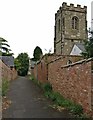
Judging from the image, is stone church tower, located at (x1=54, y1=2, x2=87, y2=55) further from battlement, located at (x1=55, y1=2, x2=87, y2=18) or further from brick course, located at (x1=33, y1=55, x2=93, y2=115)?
brick course, located at (x1=33, y1=55, x2=93, y2=115)

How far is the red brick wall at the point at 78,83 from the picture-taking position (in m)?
9.70

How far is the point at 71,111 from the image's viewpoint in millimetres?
10500

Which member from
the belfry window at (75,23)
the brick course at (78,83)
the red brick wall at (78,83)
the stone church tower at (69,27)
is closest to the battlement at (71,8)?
the stone church tower at (69,27)

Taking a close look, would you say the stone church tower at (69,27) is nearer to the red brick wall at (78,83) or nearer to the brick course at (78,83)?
the brick course at (78,83)

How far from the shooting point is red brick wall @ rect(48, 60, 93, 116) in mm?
9695

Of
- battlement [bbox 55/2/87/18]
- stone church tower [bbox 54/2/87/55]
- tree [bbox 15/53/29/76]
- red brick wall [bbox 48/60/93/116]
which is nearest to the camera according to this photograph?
red brick wall [bbox 48/60/93/116]

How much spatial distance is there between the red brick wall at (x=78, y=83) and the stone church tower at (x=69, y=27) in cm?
3874

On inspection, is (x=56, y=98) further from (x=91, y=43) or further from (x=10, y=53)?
(x=10, y=53)

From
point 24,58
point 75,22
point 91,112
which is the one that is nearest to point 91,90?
point 91,112

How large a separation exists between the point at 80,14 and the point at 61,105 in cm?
4705

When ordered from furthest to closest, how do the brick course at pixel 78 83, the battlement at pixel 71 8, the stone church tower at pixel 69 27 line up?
1. the battlement at pixel 71 8
2. the stone church tower at pixel 69 27
3. the brick course at pixel 78 83

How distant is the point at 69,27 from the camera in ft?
181

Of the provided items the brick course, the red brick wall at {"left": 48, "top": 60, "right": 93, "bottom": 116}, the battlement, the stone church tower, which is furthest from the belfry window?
the red brick wall at {"left": 48, "top": 60, "right": 93, "bottom": 116}

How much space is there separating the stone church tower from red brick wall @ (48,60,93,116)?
38.7 metres
